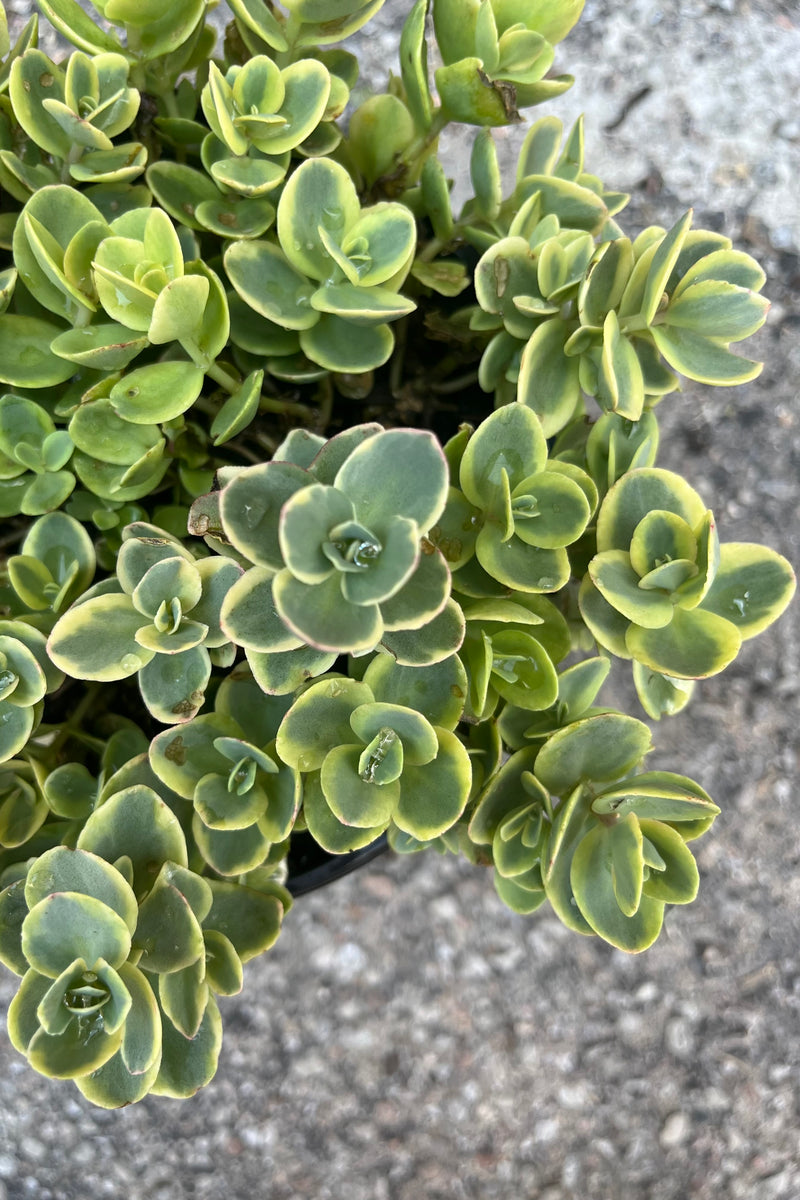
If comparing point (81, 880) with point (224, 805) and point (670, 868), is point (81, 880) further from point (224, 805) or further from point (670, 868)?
point (670, 868)

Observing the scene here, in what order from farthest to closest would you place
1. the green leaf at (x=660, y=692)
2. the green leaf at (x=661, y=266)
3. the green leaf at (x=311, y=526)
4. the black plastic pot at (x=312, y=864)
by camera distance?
the black plastic pot at (x=312, y=864)
the green leaf at (x=660, y=692)
the green leaf at (x=661, y=266)
the green leaf at (x=311, y=526)

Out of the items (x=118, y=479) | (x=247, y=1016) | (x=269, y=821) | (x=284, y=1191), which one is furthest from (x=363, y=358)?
(x=284, y=1191)

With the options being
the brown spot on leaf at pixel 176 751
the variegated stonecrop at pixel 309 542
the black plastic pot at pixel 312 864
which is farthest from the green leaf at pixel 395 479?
the black plastic pot at pixel 312 864

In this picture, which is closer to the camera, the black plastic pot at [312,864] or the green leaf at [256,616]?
the green leaf at [256,616]

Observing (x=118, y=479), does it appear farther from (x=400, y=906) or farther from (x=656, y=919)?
(x=400, y=906)

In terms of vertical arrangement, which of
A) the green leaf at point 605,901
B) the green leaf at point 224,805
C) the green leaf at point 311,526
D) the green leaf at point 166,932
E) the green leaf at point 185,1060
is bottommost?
the green leaf at point 185,1060

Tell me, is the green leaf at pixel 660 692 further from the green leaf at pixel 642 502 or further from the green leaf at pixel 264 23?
the green leaf at pixel 264 23

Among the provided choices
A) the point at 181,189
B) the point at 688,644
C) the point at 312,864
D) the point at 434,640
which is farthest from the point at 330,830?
the point at 181,189

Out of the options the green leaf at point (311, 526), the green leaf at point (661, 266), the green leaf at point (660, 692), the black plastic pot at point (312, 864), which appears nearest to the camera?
the green leaf at point (311, 526)

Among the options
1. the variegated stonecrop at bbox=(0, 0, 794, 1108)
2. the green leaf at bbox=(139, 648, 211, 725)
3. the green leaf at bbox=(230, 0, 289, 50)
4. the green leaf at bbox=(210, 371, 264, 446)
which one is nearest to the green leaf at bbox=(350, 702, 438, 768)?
the variegated stonecrop at bbox=(0, 0, 794, 1108)
